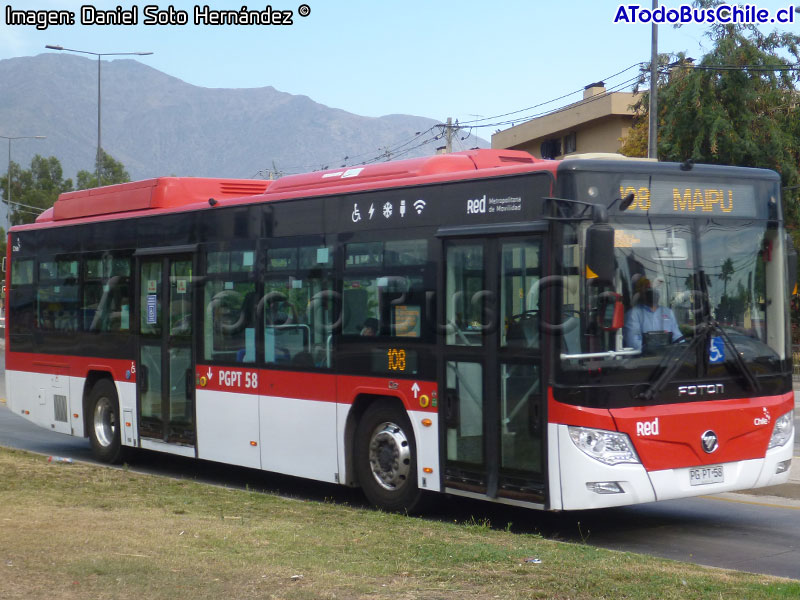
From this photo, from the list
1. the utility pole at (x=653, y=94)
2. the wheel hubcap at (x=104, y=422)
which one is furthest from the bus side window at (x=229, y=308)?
the utility pole at (x=653, y=94)

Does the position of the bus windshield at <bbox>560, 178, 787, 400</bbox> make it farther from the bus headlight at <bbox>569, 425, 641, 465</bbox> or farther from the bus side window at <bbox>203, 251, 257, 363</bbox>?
the bus side window at <bbox>203, 251, 257, 363</bbox>

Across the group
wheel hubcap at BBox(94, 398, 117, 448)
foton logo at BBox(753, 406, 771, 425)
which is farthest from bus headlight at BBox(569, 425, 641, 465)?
wheel hubcap at BBox(94, 398, 117, 448)

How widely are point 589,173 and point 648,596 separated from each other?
3491 mm

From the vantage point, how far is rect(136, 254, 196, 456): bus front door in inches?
513

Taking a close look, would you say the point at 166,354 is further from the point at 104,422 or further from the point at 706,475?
the point at 706,475

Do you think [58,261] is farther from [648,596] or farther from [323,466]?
[648,596]

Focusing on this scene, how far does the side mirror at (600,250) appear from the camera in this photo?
8422 mm

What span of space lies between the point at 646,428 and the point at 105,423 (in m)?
8.24

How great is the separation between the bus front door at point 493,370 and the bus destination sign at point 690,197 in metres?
0.86

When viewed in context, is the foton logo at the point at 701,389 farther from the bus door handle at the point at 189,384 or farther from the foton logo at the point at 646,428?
the bus door handle at the point at 189,384

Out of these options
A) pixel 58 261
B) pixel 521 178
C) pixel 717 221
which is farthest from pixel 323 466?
pixel 58 261

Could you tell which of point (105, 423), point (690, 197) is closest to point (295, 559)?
point (690, 197)

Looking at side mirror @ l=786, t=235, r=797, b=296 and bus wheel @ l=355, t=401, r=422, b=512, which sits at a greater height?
side mirror @ l=786, t=235, r=797, b=296

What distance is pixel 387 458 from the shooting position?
10445 mm
